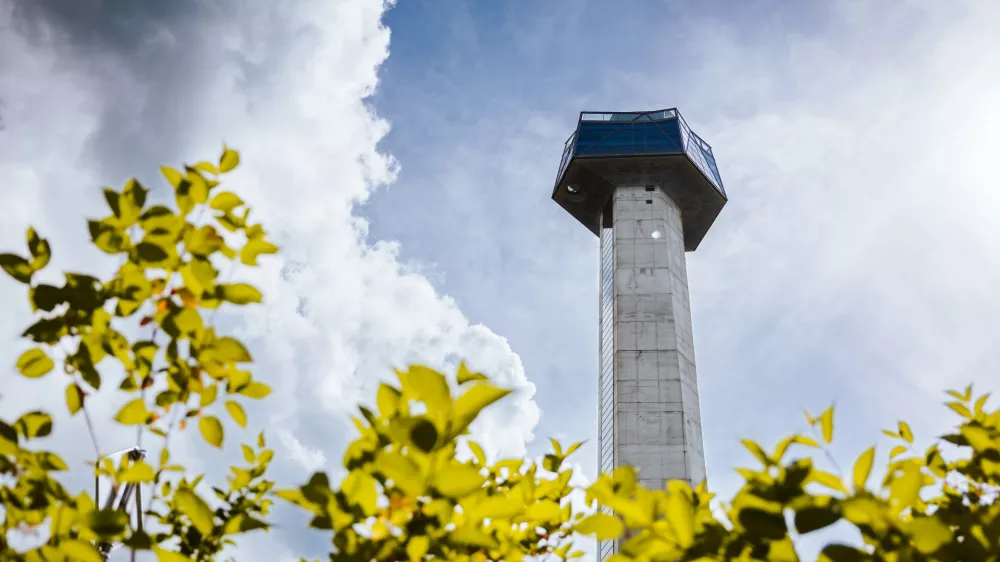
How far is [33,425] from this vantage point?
3.81 feet

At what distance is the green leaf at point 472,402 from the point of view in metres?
0.86

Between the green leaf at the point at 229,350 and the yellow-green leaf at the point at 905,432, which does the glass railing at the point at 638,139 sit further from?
the green leaf at the point at 229,350

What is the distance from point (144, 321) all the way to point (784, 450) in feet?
4.39

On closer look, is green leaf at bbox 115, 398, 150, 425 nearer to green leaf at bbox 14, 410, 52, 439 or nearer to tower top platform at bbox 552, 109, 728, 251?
green leaf at bbox 14, 410, 52, 439

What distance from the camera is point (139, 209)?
122 centimetres

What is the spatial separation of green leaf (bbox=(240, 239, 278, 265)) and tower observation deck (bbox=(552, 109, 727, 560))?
12831 mm

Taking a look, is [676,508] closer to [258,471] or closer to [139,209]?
[139,209]

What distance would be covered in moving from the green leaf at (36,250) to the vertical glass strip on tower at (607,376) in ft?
44.5

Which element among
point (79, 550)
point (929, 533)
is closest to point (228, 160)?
point (79, 550)

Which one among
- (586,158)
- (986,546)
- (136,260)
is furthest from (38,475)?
(586,158)

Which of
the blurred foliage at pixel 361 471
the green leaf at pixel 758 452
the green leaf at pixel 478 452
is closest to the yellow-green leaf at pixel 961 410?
the blurred foliage at pixel 361 471

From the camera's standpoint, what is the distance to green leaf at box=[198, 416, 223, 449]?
122 cm

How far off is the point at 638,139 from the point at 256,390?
20.8 meters

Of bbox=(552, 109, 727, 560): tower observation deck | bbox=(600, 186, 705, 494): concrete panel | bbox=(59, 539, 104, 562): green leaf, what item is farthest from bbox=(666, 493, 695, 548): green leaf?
bbox=(600, 186, 705, 494): concrete panel
